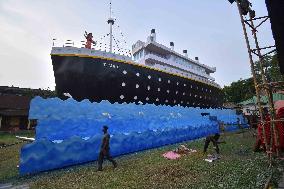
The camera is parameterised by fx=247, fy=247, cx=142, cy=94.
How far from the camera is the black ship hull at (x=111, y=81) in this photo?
16.8m

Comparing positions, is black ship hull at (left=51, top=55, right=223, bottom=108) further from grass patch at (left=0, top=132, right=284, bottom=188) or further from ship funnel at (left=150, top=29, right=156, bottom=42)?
grass patch at (left=0, top=132, right=284, bottom=188)

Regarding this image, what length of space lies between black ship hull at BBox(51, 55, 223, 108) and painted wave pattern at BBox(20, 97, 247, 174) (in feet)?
5.49

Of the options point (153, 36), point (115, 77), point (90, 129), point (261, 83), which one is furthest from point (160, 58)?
point (261, 83)

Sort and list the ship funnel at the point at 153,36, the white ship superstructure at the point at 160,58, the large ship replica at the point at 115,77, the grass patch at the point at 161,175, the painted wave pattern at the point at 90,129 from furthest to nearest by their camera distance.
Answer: the ship funnel at the point at 153,36 → the white ship superstructure at the point at 160,58 → the large ship replica at the point at 115,77 → the painted wave pattern at the point at 90,129 → the grass patch at the point at 161,175

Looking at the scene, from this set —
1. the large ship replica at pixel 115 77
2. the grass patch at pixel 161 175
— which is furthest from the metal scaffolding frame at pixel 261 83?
the large ship replica at pixel 115 77

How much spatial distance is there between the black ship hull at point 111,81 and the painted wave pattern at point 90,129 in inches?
65.9

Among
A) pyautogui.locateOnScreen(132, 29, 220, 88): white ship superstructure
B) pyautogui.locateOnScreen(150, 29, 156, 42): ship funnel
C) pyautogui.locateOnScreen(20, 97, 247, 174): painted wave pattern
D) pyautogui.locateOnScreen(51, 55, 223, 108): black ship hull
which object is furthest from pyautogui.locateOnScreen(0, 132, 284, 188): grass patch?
pyautogui.locateOnScreen(150, 29, 156, 42): ship funnel

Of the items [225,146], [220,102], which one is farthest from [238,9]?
[220,102]

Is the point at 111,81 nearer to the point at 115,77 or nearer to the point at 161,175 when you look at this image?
the point at 115,77

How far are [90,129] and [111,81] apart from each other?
455 centimetres

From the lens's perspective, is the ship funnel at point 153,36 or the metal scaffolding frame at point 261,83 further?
the ship funnel at point 153,36

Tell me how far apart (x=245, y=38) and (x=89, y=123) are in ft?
31.6

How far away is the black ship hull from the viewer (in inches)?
661

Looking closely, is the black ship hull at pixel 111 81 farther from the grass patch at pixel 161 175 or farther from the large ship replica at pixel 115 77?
the grass patch at pixel 161 175
